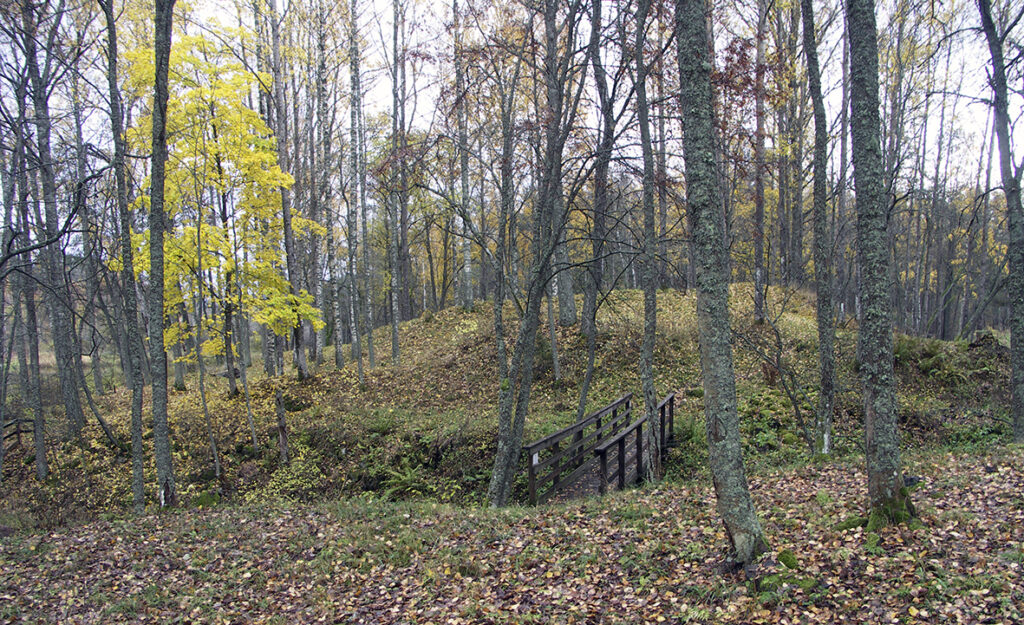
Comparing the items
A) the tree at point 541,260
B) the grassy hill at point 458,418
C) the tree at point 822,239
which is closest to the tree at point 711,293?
the tree at point 541,260

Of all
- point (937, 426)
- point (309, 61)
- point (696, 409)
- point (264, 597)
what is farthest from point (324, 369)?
point (937, 426)

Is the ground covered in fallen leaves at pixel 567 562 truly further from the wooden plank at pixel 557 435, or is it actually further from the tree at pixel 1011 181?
the tree at pixel 1011 181

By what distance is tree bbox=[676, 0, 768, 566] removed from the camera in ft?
14.0

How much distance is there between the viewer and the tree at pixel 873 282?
15.0ft

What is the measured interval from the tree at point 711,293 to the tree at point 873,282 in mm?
1281

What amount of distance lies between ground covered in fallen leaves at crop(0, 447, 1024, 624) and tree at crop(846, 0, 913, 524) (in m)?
0.45

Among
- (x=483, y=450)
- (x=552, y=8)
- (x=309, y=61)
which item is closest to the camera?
(x=552, y=8)

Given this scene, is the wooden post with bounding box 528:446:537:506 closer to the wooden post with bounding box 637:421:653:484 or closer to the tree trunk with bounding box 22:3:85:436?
the wooden post with bounding box 637:421:653:484

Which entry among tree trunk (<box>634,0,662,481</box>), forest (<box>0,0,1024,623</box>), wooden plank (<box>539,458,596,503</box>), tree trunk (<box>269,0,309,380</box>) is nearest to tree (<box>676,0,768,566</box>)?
forest (<box>0,0,1024,623</box>)

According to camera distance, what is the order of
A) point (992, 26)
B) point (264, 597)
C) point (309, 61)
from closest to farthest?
point (264, 597)
point (992, 26)
point (309, 61)

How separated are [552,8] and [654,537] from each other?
759 cm

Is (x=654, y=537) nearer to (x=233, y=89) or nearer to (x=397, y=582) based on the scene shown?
(x=397, y=582)

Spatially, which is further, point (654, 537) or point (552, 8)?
point (552, 8)

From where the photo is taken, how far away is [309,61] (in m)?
17.5
